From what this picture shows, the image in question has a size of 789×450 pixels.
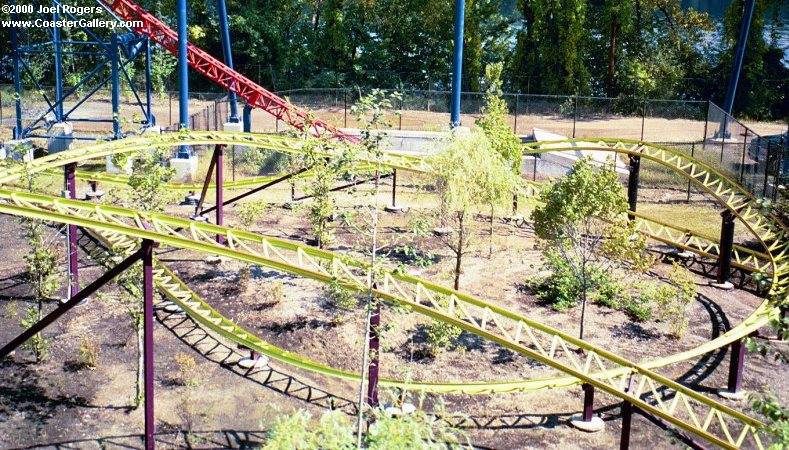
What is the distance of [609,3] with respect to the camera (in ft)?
164

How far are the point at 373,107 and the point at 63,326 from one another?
33.8 ft

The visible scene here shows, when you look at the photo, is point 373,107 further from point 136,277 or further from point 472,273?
point 472,273

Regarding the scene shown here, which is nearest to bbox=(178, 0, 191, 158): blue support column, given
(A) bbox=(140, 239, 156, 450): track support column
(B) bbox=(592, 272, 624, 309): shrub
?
(B) bbox=(592, 272, 624, 309): shrub

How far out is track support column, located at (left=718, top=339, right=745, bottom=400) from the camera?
784 inches

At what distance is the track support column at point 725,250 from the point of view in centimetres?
2584

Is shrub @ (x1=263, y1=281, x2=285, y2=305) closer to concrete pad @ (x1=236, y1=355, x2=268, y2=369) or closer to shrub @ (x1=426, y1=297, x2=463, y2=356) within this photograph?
concrete pad @ (x1=236, y1=355, x2=268, y2=369)

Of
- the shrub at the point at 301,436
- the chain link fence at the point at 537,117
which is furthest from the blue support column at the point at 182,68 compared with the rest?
the shrub at the point at 301,436

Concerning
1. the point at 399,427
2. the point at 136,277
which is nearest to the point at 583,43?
the point at 136,277

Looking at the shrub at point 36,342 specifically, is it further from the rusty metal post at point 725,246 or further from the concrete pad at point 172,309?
the rusty metal post at point 725,246

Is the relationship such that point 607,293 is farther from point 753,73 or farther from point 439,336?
point 753,73

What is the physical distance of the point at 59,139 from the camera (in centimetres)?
3688

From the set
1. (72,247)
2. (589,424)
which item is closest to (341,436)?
(589,424)

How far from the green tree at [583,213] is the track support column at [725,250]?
3.75 metres

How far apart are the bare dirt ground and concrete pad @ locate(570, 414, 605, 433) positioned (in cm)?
14
